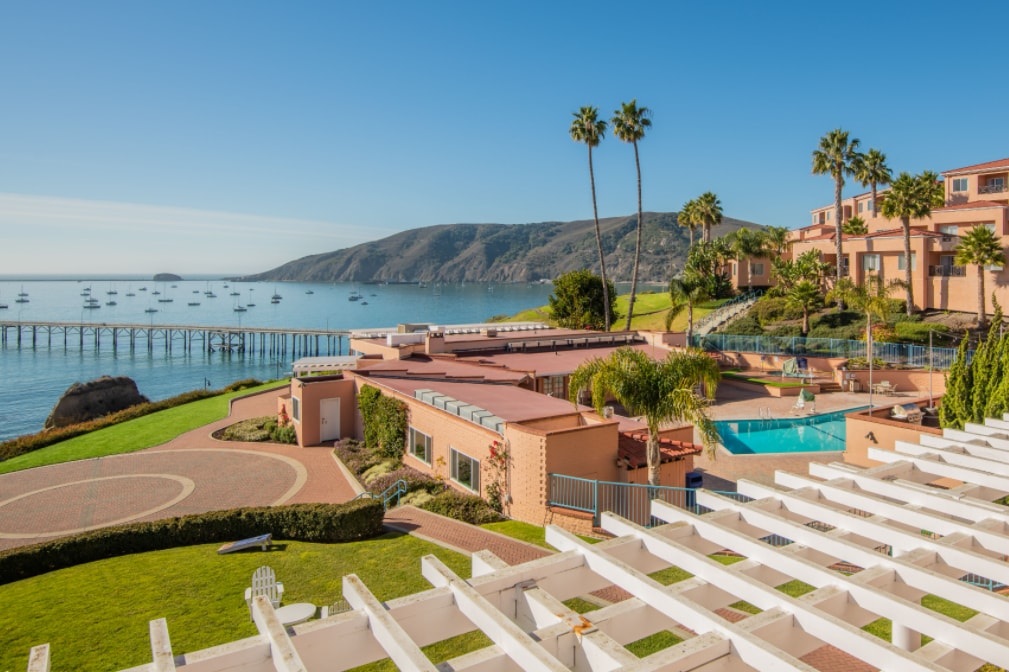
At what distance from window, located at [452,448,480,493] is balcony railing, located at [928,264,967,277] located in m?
44.7

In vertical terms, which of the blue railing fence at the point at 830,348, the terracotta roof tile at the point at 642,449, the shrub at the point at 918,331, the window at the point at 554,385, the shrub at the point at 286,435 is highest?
the shrub at the point at 918,331

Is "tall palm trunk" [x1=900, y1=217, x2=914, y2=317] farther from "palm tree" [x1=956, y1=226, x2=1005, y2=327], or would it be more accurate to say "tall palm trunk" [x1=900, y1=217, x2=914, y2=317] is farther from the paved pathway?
the paved pathway

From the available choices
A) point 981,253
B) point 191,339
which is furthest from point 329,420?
point 191,339

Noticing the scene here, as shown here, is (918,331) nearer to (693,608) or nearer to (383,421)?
(383,421)

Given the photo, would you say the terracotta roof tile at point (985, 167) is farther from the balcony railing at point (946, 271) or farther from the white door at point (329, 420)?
the white door at point (329, 420)

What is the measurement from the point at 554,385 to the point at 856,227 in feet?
141

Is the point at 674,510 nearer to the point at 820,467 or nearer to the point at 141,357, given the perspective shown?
the point at 820,467

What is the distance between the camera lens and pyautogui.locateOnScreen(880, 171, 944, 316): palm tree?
47.6 m

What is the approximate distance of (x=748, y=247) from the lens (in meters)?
65.8

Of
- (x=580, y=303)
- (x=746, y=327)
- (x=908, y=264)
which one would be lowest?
(x=746, y=327)

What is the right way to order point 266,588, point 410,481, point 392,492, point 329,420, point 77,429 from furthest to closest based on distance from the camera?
point 77,429 → point 329,420 → point 410,481 → point 392,492 → point 266,588

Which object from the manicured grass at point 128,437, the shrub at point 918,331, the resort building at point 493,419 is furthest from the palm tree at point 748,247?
the manicured grass at point 128,437

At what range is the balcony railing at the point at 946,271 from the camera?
159ft

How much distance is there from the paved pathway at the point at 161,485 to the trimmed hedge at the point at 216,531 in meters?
3.40
